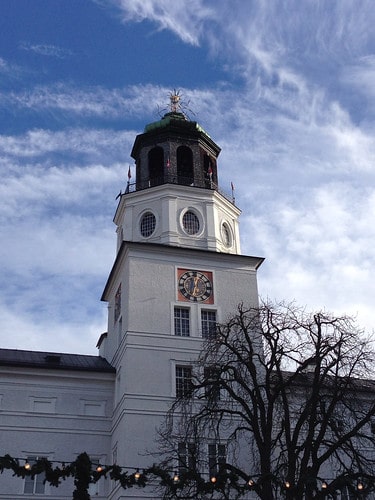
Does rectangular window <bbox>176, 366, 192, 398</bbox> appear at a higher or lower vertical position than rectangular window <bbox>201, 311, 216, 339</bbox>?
lower

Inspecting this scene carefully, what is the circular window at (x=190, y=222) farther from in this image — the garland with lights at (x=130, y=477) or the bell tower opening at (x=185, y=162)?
the garland with lights at (x=130, y=477)

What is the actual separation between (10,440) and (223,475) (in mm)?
14710

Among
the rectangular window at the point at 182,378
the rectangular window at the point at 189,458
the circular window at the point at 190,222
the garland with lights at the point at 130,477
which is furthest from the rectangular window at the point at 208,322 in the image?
the garland with lights at the point at 130,477

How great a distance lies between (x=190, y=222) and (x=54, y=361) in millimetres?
10116

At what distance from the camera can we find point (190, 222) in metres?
35.6

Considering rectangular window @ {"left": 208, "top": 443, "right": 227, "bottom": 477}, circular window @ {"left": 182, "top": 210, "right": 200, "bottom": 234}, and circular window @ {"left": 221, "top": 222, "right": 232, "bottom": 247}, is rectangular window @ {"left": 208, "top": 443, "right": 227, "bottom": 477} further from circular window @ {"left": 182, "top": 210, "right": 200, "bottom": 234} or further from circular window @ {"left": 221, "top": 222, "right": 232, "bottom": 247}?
circular window @ {"left": 221, "top": 222, "right": 232, "bottom": 247}

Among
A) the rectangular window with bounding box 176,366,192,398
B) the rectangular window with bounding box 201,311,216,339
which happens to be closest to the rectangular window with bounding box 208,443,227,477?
the rectangular window with bounding box 176,366,192,398

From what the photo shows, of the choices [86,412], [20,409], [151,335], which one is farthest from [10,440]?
[151,335]

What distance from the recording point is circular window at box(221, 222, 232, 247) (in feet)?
119

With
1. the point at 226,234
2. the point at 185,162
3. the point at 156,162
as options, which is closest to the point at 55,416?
the point at 226,234

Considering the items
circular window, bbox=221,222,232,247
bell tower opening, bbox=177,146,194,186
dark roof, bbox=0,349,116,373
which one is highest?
bell tower opening, bbox=177,146,194,186

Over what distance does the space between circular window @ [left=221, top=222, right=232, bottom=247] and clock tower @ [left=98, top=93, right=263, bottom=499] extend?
55mm

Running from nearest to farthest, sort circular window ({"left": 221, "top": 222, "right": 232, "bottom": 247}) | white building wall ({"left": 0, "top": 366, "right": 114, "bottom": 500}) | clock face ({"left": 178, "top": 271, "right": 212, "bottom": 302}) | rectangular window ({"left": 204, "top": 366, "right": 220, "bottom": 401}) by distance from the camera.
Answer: rectangular window ({"left": 204, "top": 366, "right": 220, "bottom": 401}), white building wall ({"left": 0, "top": 366, "right": 114, "bottom": 500}), clock face ({"left": 178, "top": 271, "right": 212, "bottom": 302}), circular window ({"left": 221, "top": 222, "right": 232, "bottom": 247})

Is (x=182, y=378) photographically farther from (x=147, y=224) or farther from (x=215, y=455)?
(x=147, y=224)
